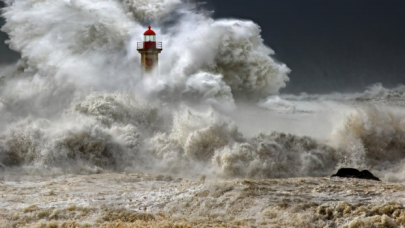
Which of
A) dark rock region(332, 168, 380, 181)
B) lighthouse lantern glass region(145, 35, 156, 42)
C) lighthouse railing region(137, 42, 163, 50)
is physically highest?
lighthouse lantern glass region(145, 35, 156, 42)

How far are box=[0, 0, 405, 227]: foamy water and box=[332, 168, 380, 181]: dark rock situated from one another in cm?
65

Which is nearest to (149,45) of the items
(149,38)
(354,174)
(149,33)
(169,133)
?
(149,38)

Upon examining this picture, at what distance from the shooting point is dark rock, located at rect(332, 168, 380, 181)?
14.6 m

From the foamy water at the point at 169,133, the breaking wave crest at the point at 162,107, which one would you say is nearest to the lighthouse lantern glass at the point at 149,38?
the breaking wave crest at the point at 162,107

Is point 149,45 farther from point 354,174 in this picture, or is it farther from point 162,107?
point 354,174

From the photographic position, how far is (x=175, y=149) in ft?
55.8

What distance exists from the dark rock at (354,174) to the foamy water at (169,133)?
0.65m

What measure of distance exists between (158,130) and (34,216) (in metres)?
7.37

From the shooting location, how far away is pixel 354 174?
48.4ft

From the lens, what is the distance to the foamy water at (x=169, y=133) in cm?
1133

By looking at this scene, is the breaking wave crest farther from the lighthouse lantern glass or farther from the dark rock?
the dark rock

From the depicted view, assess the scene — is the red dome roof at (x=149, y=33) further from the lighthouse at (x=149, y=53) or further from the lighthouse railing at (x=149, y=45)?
the lighthouse railing at (x=149, y=45)

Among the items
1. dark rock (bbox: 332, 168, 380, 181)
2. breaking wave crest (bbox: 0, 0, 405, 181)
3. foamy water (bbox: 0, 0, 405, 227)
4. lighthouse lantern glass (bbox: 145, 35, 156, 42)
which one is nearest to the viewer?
foamy water (bbox: 0, 0, 405, 227)

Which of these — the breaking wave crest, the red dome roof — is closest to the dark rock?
the breaking wave crest
